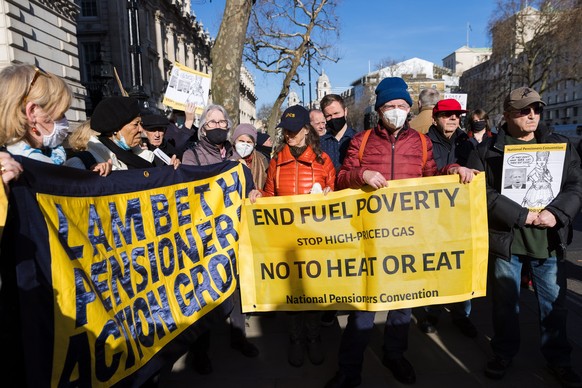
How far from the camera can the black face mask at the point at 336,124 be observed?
426cm

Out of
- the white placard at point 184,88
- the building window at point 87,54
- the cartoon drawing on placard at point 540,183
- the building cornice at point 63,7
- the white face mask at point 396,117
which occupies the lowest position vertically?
the cartoon drawing on placard at point 540,183

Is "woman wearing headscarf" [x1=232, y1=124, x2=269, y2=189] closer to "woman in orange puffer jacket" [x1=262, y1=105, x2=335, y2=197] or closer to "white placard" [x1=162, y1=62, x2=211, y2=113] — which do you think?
"woman in orange puffer jacket" [x1=262, y1=105, x2=335, y2=197]

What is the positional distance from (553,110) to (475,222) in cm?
9011

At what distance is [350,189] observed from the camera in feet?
9.66

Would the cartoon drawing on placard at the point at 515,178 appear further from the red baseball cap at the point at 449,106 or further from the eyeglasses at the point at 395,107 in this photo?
the red baseball cap at the point at 449,106

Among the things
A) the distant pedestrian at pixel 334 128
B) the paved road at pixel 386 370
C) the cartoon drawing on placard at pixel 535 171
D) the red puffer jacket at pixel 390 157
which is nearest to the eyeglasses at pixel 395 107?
the red puffer jacket at pixel 390 157

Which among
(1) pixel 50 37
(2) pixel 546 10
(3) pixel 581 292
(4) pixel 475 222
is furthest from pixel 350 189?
(2) pixel 546 10

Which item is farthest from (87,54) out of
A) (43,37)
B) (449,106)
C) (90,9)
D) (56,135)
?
(56,135)

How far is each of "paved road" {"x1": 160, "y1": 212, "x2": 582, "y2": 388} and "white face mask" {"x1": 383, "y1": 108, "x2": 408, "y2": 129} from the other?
6.10 ft

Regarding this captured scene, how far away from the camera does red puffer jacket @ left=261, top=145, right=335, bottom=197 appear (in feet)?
10.6

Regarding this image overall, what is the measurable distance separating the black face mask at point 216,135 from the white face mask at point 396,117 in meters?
1.44

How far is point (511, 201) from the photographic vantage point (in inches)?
114

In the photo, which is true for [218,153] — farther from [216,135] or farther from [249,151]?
[249,151]

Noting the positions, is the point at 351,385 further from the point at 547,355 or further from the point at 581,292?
the point at 581,292
